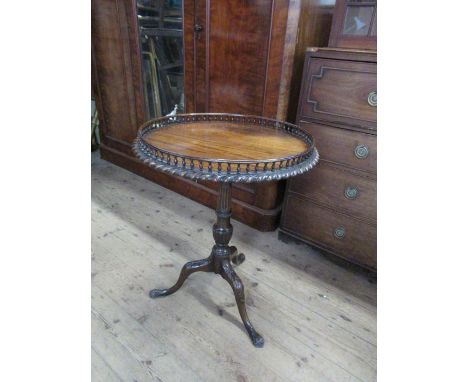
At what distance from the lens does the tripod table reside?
2.99 feet

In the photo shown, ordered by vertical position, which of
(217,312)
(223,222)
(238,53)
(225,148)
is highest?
(238,53)

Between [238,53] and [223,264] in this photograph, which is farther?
[238,53]

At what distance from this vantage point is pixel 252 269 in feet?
5.66

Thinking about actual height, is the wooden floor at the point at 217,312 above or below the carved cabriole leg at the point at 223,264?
below

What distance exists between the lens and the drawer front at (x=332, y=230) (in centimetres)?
160

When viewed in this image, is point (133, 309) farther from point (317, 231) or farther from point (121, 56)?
point (121, 56)

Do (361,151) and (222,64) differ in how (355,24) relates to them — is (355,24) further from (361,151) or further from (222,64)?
(222,64)

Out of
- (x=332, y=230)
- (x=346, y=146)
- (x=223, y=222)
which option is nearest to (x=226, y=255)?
(x=223, y=222)

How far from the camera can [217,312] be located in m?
1.44

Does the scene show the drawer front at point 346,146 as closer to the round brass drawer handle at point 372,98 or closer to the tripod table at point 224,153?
the round brass drawer handle at point 372,98

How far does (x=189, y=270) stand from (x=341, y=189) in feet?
2.80

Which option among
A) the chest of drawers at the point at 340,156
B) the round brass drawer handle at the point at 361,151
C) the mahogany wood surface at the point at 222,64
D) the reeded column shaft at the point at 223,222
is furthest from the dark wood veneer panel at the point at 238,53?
the reeded column shaft at the point at 223,222
